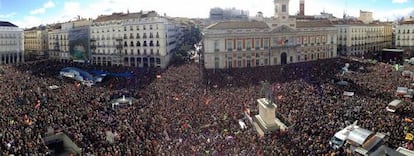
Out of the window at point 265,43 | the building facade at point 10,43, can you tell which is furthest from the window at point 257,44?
the building facade at point 10,43

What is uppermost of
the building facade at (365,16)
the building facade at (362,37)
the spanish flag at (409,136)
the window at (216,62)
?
the building facade at (365,16)

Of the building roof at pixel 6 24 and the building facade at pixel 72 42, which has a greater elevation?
the building roof at pixel 6 24

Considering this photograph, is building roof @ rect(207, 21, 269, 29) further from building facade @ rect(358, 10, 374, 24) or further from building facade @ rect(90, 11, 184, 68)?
building facade @ rect(358, 10, 374, 24)

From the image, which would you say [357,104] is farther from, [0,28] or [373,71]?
[0,28]

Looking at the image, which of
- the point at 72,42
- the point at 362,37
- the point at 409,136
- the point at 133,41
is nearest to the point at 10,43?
the point at 72,42

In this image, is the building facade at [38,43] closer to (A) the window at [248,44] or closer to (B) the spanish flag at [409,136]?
(A) the window at [248,44]

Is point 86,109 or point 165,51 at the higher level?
point 165,51

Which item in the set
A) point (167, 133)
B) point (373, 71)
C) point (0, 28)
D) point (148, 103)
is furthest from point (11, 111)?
point (0, 28)
